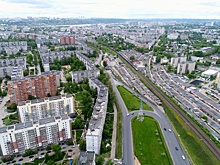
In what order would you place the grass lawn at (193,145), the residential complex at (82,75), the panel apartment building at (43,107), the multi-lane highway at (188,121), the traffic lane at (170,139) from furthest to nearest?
the residential complex at (82,75)
the panel apartment building at (43,107)
the multi-lane highway at (188,121)
the grass lawn at (193,145)
the traffic lane at (170,139)

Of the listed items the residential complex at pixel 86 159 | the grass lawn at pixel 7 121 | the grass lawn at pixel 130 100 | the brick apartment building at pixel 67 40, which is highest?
the brick apartment building at pixel 67 40

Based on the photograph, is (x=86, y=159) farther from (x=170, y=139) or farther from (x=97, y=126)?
(x=170, y=139)

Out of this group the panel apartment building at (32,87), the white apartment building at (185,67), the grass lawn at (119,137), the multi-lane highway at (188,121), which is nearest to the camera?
the grass lawn at (119,137)

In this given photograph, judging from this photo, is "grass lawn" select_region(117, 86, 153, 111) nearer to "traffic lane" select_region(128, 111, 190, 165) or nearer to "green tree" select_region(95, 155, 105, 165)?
"traffic lane" select_region(128, 111, 190, 165)

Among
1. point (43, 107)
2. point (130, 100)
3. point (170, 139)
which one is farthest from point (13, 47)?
point (170, 139)

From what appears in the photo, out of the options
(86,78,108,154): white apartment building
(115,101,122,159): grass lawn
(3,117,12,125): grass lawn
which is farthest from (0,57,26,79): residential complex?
(115,101,122,159): grass lawn

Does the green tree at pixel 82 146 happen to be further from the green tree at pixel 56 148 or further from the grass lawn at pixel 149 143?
the grass lawn at pixel 149 143

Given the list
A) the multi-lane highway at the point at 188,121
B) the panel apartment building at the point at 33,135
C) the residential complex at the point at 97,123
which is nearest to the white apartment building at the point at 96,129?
the residential complex at the point at 97,123
